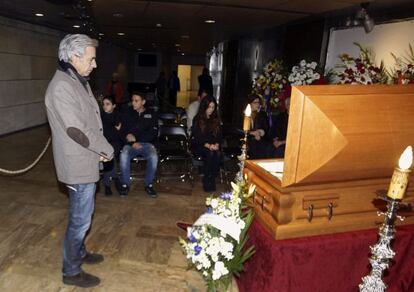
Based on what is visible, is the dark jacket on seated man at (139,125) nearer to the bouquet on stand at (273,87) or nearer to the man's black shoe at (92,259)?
the bouquet on stand at (273,87)

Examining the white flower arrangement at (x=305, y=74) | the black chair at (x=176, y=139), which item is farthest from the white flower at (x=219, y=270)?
the white flower arrangement at (x=305, y=74)

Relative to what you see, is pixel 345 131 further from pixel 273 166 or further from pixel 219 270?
pixel 219 270

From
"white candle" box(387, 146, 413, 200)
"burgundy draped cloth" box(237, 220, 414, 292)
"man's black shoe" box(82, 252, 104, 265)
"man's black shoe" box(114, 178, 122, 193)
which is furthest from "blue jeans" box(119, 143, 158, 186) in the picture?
"white candle" box(387, 146, 413, 200)

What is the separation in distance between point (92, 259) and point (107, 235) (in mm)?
537

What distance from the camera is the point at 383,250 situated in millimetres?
1611

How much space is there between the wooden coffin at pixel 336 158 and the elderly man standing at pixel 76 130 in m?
1.24

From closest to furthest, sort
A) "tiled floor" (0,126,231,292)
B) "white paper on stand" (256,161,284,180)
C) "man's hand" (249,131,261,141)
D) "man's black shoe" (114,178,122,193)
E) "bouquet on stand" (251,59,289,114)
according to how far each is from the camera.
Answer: "white paper on stand" (256,161,284,180)
"tiled floor" (0,126,231,292)
"man's black shoe" (114,178,122,193)
"man's hand" (249,131,261,141)
"bouquet on stand" (251,59,289,114)

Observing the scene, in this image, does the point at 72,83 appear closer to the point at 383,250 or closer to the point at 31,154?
the point at 383,250

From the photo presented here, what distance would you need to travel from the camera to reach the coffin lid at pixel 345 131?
168cm

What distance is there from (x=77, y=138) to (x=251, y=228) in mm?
1303

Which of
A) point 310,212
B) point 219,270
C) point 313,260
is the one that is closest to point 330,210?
point 310,212

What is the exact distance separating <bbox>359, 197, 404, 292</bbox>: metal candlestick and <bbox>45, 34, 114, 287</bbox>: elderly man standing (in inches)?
70.9

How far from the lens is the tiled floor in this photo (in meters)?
2.84

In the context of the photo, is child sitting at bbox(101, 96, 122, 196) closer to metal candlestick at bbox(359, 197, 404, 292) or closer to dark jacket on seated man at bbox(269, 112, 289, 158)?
dark jacket on seated man at bbox(269, 112, 289, 158)
